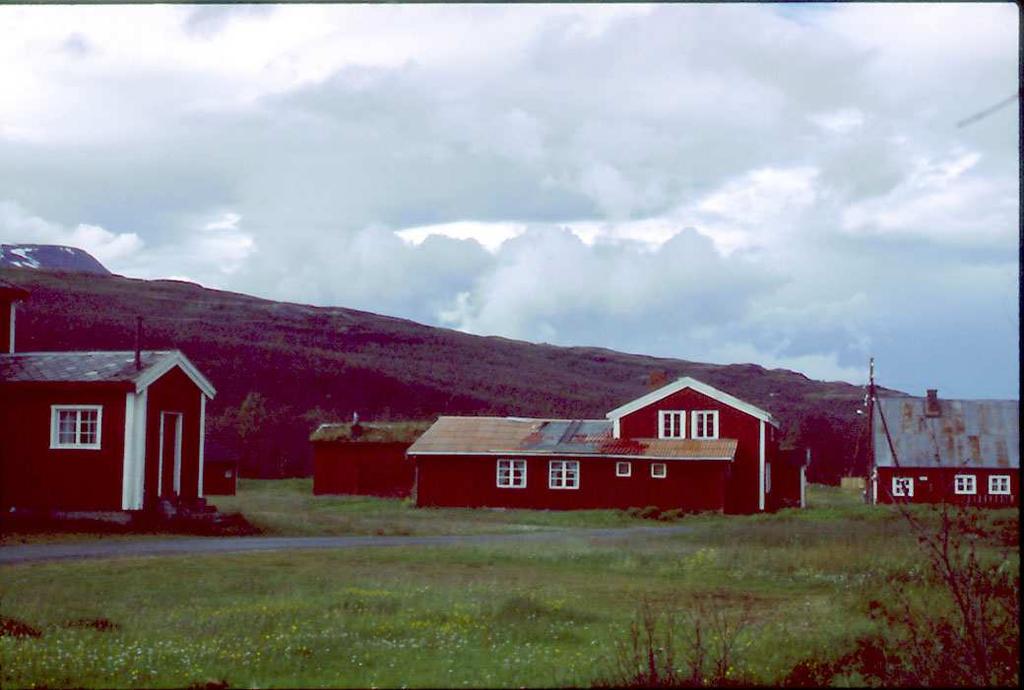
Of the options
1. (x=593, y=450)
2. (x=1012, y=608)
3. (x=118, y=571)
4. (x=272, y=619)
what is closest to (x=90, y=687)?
(x=272, y=619)

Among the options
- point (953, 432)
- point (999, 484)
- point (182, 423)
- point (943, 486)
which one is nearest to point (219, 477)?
point (182, 423)

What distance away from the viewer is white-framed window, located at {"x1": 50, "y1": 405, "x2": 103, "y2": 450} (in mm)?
19828

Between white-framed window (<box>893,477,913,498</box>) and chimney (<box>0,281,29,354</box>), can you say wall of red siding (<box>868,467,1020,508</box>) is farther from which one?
chimney (<box>0,281,29,354</box>)

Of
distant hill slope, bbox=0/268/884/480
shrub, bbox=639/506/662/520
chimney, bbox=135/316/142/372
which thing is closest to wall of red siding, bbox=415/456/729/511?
shrub, bbox=639/506/662/520

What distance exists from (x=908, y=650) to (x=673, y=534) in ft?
33.2

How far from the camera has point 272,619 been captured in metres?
10.7

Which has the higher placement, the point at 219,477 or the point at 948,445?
the point at 948,445

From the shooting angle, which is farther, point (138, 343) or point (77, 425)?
point (77, 425)

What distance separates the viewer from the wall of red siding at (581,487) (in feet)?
92.1

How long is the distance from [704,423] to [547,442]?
4619mm

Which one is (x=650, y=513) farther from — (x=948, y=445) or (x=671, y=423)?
(x=948, y=445)

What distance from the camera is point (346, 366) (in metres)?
18.8

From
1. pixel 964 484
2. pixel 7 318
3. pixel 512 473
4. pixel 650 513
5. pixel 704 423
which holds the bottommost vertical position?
pixel 650 513

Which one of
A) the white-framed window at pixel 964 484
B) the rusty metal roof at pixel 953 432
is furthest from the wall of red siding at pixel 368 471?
the white-framed window at pixel 964 484
